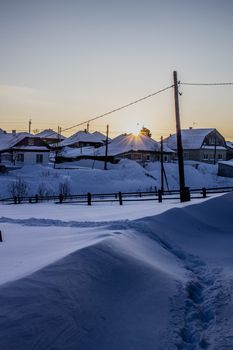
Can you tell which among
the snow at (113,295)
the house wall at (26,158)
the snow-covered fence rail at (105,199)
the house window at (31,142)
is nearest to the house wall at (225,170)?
the house wall at (26,158)

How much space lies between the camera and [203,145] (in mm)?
76562

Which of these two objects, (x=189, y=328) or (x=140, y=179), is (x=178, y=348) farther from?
(x=140, y=179)

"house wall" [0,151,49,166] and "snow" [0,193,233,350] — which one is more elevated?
"house wall" [0,151,49,166]

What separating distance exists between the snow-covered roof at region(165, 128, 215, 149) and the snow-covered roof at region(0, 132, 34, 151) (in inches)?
1168

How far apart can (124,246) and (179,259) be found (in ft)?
5.09

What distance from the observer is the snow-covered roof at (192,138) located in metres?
76.3

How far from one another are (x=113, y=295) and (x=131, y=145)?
214 ft

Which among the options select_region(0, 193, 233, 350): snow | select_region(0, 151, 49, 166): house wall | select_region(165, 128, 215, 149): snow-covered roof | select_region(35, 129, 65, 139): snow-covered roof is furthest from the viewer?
select_region(35, 129, 65, 139): snow-covered roof

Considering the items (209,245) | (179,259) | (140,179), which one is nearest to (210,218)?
(209,245)

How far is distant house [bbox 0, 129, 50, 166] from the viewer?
62.1 m

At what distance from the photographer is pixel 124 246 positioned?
7340 mm

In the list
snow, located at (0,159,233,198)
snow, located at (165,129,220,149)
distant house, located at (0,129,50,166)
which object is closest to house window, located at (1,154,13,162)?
distant house, located at (0,129,50,166)

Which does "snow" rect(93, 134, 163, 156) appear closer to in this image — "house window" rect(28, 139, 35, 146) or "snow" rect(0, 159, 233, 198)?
"snow" rect(0, 159, 233, 198)

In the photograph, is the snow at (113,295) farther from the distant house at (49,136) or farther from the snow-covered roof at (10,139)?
the distant house at (49,136)
